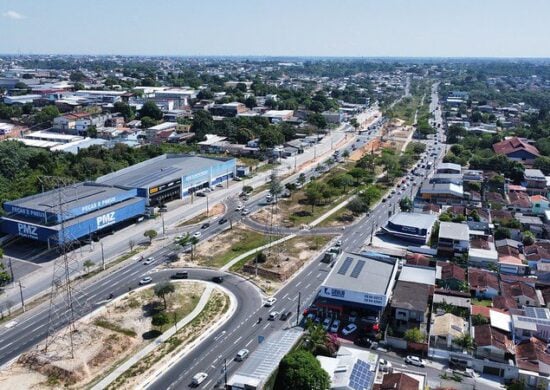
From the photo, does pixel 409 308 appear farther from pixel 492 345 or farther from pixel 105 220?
pixel 105 220

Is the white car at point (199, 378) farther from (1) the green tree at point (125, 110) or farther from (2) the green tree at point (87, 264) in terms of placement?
(1) the green tree at point (125, 110)

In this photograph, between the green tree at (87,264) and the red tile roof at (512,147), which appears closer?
the green tree at (87,264)

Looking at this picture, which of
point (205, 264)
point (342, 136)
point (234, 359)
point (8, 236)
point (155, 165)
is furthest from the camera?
point (342, 136)

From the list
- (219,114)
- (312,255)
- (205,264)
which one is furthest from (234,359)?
(219,114)

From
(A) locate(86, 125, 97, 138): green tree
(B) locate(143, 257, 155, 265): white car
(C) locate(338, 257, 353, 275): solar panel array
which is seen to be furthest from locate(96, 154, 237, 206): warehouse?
(A) locate(86, 125, 97, 138): green tree

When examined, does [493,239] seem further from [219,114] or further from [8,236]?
[219,114]

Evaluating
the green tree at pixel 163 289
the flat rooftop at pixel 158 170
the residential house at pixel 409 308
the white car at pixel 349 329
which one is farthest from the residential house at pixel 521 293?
the flat rooftop at pixel 158 170
